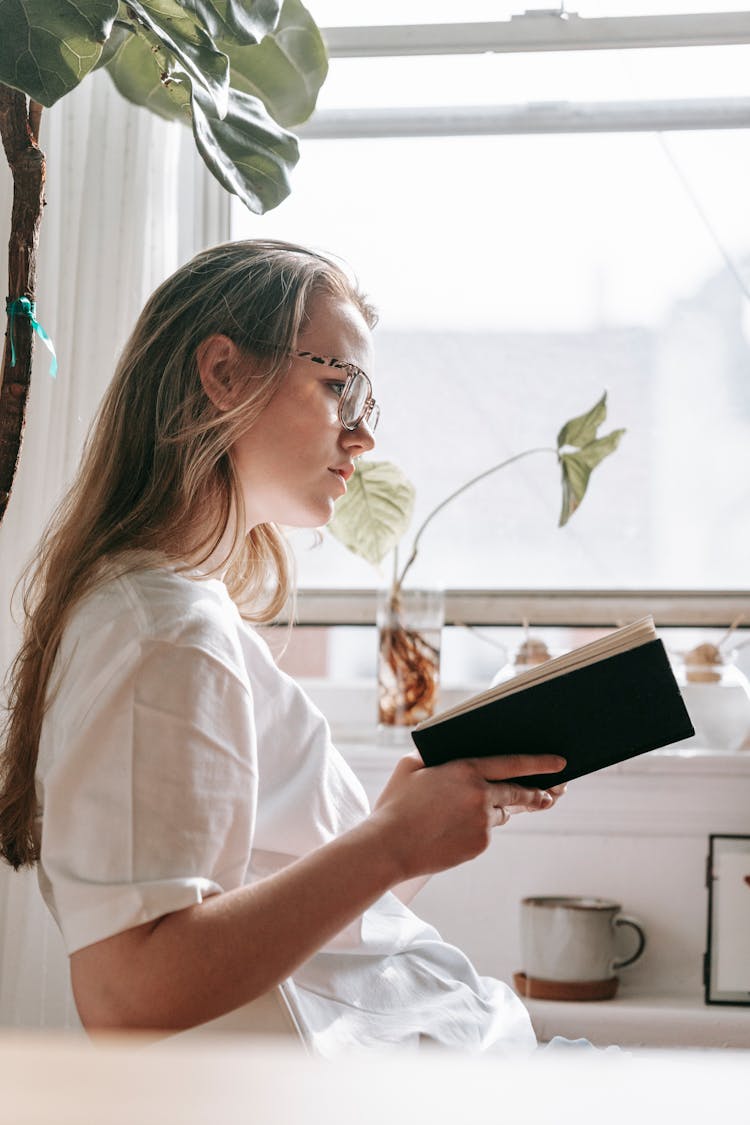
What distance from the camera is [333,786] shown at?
3.67 ft

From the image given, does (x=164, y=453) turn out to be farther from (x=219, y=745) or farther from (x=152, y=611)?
(x=219, y=745)

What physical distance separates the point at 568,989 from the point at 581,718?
2.46 ft

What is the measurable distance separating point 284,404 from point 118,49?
1.92 feet

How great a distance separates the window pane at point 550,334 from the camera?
1.96 meters

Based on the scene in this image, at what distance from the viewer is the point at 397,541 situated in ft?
5.69

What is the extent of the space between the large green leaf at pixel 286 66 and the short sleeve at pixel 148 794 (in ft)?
2.97

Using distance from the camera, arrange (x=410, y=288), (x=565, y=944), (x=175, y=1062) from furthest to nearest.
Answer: (x=410, y=288) < (x=565, y=944) < (x=175, y=1062)

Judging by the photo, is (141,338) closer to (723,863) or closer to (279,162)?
(279,162)

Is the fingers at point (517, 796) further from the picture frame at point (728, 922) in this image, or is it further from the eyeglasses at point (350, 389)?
the picture frame at point (728, 922)

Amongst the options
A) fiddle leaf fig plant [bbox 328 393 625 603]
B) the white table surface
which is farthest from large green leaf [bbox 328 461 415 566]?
the white table surface

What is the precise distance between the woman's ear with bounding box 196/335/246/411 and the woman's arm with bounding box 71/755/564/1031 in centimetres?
40

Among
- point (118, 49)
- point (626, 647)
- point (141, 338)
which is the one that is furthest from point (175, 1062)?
point (118, 49)

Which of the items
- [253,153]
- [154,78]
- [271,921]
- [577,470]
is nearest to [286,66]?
[154,78]

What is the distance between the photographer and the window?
1.95 metres
